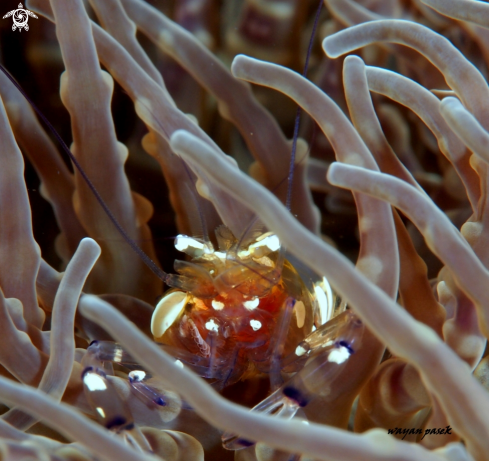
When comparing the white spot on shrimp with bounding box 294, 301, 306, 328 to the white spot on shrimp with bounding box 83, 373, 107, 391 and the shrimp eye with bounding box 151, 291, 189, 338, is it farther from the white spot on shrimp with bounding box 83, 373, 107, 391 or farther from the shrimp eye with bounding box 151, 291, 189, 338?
the white spot on shrimp with bounding box 83, 373, 107, 391

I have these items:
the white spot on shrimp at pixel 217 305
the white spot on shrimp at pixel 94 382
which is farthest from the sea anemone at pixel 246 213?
the white spot on shrimp at pixel 217 305

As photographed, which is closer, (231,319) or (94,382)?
(94,382)

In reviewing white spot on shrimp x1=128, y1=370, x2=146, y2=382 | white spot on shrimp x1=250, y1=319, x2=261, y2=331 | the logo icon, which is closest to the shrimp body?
white spot on shrimp x1=250, y1=319, x2=261, y2=331

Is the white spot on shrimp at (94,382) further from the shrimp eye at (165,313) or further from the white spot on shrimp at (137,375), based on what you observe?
the shrimp eye at (165,313)

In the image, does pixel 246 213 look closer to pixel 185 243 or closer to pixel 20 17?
pixel 185 243

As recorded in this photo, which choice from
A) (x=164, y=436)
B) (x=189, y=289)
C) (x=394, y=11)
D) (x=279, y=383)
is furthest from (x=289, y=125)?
(x=164, y=436)

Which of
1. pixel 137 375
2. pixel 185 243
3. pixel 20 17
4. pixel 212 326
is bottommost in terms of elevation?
pixel 137 375

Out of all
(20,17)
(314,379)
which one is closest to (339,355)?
Answer: (314,379)

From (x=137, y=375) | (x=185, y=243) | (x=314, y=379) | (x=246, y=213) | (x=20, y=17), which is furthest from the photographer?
(x=20, y=17)
